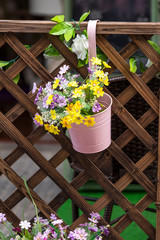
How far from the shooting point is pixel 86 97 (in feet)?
4.84

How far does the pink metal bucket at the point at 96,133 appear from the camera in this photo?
148cm

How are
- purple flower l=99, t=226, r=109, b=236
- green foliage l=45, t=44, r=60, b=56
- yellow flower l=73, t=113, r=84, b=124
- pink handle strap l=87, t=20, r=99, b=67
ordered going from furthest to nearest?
1. purple flower l=99, t=226, r=109, b=236
2. green foliage l=45, t=44, r=60, b=56
3. pink handle strap l=87, t=20, r=99, b=67
4. yellow flower l=73, t=113, r=84, b=124

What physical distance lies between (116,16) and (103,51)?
1.30m

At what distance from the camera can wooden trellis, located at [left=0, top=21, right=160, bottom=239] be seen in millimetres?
1567

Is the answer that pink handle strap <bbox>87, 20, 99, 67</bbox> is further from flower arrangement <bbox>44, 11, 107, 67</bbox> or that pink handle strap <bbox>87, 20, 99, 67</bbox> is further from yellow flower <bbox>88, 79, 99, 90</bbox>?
yellow flower <bbox>88, 79, 99, 90</bbox>

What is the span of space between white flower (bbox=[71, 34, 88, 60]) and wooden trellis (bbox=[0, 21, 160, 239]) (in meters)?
0.05

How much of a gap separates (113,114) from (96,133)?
224 millimetres

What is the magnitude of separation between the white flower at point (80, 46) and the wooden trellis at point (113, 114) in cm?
5

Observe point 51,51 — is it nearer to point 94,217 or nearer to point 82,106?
point 82,106

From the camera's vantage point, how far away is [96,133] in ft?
4.93

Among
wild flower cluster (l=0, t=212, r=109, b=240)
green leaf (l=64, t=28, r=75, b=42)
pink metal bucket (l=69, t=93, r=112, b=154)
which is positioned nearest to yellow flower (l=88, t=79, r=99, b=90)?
pink metal bucket (l=69, t=93, r=112, b=154)

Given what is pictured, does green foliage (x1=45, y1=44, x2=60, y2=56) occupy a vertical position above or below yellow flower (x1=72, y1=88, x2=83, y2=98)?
above

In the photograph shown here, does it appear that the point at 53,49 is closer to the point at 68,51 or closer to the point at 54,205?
the point at 68,51

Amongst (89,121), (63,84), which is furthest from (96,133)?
(63,84)
